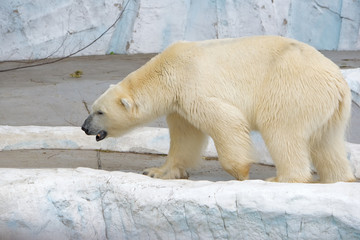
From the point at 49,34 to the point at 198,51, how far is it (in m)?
5.56

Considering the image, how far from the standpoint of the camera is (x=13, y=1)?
29.7 feet

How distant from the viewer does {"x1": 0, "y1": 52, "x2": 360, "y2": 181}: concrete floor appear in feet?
16.6

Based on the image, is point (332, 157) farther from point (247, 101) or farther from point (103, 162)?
point (103, 162)

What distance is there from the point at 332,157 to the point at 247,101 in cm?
76

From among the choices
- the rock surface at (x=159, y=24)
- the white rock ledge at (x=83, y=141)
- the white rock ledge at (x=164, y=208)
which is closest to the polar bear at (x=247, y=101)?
the white rock ledge at (x=164, y=208)

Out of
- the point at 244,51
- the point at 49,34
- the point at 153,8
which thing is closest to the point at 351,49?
the point at 153,8

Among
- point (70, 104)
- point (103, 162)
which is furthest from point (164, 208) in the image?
point (70, 104)

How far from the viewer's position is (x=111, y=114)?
437 cm

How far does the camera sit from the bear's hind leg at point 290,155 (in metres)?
3.93

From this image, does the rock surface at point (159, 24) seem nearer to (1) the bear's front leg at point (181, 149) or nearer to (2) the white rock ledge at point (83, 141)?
(2) the white rock ledge at point (83, 141)

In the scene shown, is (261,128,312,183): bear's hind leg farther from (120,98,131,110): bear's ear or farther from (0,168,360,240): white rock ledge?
(120,98,131,110): bear's ear

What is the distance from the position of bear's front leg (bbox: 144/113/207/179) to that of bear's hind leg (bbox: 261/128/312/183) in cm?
72

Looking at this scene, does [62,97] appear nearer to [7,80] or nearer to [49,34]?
[7,80]

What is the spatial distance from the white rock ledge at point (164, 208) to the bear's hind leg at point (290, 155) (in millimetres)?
673
